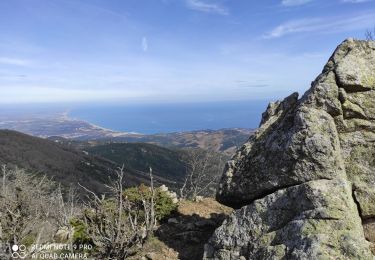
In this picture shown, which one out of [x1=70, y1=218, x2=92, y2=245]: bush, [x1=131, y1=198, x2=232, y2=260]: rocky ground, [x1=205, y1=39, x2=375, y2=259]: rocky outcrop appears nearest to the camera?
[x1=205, y1=39, x2=375, y2=259]: rocky outcrop

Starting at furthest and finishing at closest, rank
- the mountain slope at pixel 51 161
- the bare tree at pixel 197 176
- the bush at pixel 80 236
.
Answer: the mountain slope at pixel 51 161
the bare tree at pixel 197 176
the bush at pixel 80 236

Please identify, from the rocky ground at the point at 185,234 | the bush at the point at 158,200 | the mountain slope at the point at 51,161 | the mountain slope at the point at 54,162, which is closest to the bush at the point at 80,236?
the bush at the point at 158,200

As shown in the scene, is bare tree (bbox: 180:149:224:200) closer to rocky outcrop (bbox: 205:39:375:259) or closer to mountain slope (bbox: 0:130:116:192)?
rocky outcrop (bbox: 205:39:375:259)

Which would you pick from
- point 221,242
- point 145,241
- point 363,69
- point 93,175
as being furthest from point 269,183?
point 93,175

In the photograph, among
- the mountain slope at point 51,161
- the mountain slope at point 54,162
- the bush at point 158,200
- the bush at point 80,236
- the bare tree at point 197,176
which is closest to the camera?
the bush at point 80,236

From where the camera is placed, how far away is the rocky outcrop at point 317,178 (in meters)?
9.41

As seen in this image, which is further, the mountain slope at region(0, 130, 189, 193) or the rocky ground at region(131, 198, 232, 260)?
the mountain slope at region(0, 130, 189, 193)

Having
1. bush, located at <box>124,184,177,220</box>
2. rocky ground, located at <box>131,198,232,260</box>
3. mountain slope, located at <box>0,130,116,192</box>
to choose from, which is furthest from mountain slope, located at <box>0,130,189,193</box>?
rocky ground, located at <box>131,198,232,260</box>

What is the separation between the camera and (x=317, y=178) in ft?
34.2

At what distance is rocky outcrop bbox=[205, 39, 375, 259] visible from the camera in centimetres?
941

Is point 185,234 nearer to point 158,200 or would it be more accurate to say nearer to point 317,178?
point 158,200

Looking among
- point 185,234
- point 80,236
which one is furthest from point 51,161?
point 185,234

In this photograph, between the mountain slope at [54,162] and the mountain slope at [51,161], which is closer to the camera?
the mountain slope at [54,162]

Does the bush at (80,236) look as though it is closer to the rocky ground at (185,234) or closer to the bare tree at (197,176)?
the rocky ground at (185,234)
